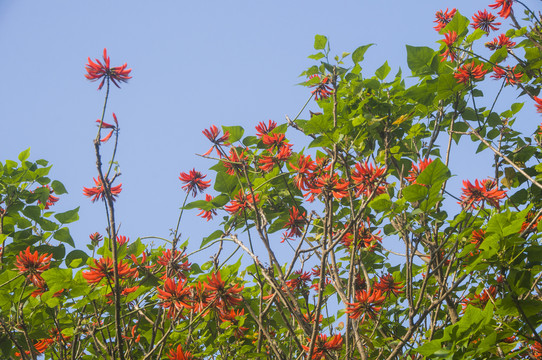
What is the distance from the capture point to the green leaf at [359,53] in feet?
12.4

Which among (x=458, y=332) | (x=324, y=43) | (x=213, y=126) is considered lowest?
(x=458, y=332)

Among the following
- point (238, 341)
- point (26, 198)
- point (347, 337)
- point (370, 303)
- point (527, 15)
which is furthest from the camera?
point (527, 15)

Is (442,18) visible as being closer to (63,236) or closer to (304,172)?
(304,172)

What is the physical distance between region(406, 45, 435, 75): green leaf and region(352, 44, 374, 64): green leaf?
0.34 meters

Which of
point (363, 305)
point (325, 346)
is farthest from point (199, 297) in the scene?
point (363, 305)

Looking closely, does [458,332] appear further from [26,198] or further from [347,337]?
[26,198]

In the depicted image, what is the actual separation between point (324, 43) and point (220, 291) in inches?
91.5

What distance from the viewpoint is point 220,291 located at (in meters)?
2.38

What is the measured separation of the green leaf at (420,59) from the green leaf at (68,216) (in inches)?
120

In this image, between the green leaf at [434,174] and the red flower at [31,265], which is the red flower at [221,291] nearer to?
the red flower at [31,265]

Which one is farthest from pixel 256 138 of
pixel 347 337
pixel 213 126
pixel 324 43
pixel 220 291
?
pixel 347 337

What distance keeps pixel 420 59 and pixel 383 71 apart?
31 centimetres

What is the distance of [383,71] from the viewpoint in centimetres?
379

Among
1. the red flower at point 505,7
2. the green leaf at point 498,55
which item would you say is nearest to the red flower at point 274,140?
the green leaf at point 498,55
